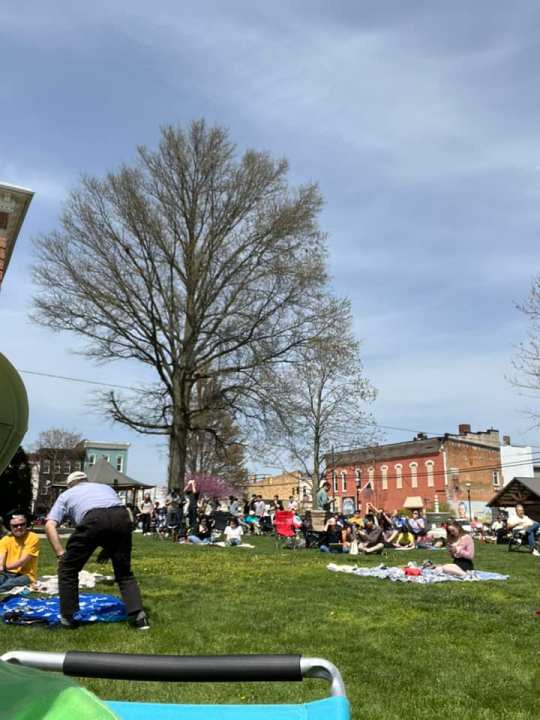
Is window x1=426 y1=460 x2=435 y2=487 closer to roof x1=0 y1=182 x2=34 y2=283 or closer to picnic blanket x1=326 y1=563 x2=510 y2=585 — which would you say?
picnic blanket x1=326 y1=563 x2=510 y2=585

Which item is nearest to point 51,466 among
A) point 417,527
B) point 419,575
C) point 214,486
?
point 214,486

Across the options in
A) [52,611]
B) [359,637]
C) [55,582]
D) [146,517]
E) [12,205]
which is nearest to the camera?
[12,205]

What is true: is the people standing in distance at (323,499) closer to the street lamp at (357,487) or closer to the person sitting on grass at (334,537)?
the person sitting on grass at (334,537)

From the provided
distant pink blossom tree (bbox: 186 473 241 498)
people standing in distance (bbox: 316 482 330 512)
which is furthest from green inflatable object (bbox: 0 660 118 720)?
distant pink blossom tree (bbox: 186 473 241 498)

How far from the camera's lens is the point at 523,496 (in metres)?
36.7

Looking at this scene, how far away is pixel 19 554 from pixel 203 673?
8.00 m

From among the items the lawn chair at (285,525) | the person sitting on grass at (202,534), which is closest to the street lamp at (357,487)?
the person sitting on grass at (202,534)

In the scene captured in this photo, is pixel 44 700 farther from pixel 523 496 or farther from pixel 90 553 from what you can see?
pixel 523 496

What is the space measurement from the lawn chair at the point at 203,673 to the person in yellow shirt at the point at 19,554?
24.8 ft

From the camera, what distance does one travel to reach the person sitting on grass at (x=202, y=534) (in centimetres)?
2045

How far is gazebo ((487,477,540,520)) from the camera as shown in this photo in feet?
117

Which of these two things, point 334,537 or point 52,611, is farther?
point 334,537

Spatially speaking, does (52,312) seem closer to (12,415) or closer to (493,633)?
(493,633)

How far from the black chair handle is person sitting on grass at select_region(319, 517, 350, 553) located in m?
17.6
